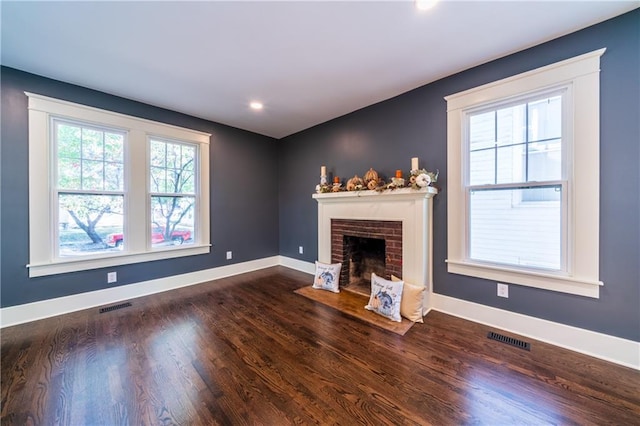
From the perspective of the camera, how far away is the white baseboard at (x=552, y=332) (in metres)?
1.83

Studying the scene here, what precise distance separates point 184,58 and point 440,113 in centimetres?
278

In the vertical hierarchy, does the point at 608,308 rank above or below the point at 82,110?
below

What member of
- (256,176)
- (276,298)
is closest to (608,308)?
(276,298)

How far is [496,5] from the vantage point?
1740 mm

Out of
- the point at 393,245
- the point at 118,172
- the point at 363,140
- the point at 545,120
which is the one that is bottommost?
the point at 393,245

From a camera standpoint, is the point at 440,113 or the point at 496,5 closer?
the point at 496,5

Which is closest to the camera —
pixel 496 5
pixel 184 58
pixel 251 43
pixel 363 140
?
pixel 496 5

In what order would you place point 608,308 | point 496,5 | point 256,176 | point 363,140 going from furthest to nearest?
point 256,176, point 363,140, point 608,308, point 496,5

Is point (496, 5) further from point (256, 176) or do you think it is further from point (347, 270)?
point (256, 176)

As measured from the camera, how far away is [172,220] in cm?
365

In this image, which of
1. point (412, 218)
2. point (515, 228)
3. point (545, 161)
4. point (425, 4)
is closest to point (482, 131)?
point (545, 161)

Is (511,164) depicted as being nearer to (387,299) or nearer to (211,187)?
(387,299)

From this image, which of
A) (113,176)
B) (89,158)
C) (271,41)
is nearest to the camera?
(271,41)

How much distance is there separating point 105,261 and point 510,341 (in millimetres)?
4577
